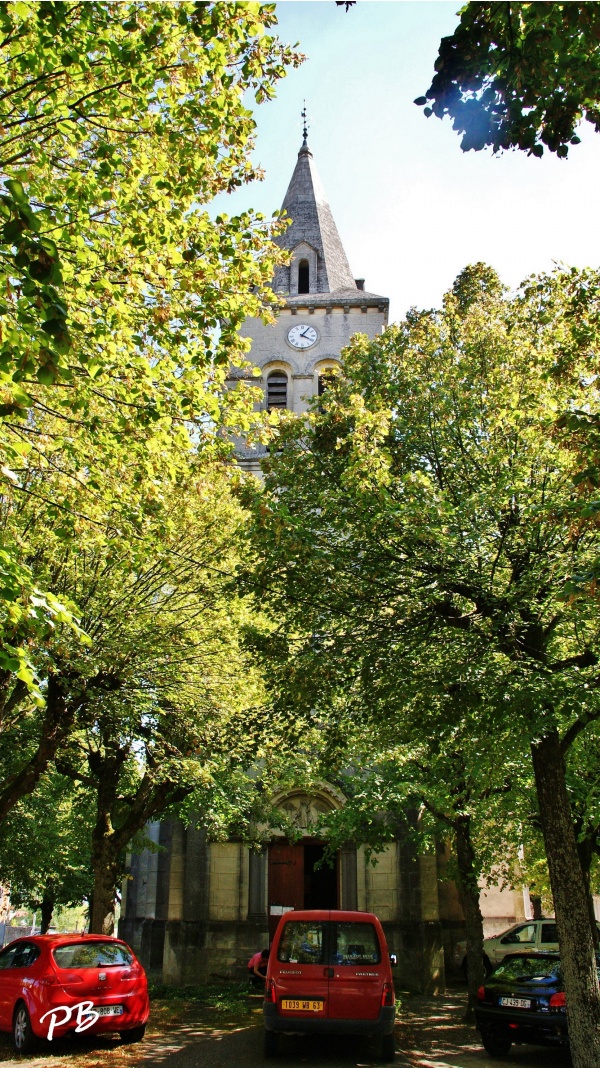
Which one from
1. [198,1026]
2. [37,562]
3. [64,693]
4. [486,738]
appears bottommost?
[198,1026]

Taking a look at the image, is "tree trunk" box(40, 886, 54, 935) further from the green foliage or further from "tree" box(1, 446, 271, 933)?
"tree" box(1, 446, 271, 933)

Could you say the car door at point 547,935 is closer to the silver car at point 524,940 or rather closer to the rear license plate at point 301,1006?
the silver car at point 524,940

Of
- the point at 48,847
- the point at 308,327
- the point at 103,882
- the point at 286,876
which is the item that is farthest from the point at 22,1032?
the point at 308,327

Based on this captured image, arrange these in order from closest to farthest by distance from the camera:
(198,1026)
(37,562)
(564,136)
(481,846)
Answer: (564,136)
(37,562)
(198,1026)
(481,846)

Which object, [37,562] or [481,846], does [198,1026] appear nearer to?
[481,846]

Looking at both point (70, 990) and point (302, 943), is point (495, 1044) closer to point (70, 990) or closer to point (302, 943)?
point (302, 943)

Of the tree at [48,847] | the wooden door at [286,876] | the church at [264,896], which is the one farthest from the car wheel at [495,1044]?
the tree at [48,847]

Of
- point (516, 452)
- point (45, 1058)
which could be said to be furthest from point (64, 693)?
point (516, 452)

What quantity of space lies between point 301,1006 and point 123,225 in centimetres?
923

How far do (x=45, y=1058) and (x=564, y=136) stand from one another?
1135cm

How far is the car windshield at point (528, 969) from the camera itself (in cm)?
1134

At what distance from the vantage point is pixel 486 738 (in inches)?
387

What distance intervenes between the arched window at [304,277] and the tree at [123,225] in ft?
98.6

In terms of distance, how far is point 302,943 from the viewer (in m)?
10.9
